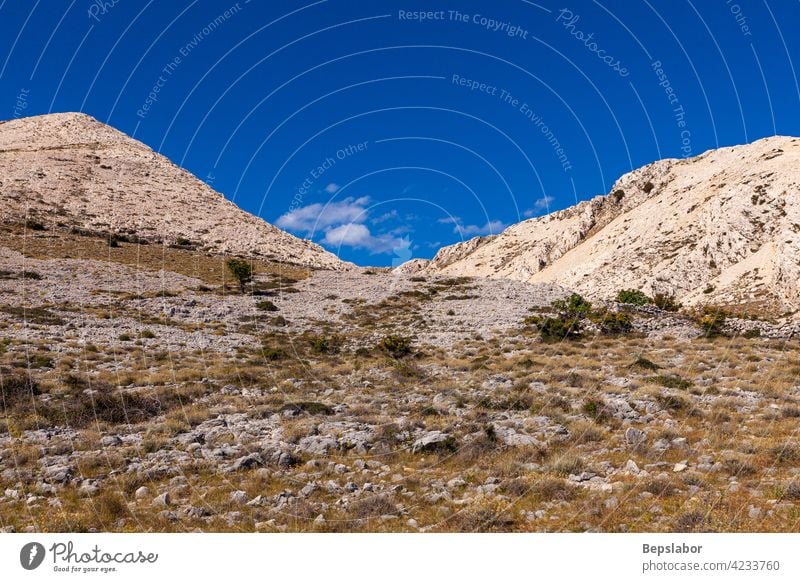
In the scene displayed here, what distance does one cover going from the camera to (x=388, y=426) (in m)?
16.5

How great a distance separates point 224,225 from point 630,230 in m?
78.4

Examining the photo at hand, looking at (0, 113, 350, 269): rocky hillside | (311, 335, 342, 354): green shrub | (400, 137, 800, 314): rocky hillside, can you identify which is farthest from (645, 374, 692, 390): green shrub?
(0, 113, 350, 269): rocky hillside

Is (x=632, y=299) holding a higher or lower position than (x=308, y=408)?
higher

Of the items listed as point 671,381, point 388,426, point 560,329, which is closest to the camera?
point 388,426

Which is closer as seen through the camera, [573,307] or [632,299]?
[573,307]

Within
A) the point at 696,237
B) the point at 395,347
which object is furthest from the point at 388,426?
the point at 696,237

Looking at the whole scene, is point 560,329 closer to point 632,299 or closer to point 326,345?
point 326,345

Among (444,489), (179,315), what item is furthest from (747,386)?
(179,315)
